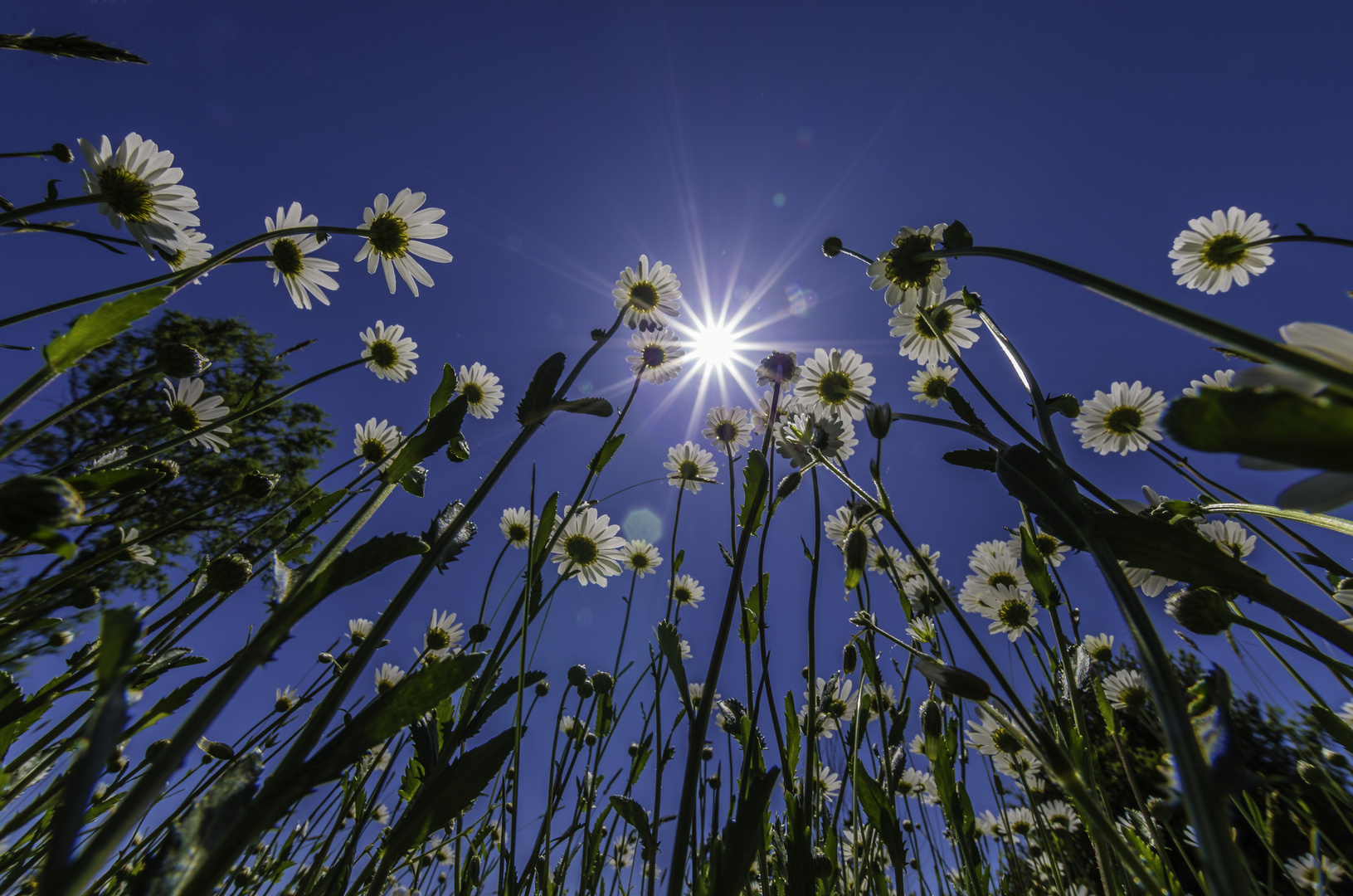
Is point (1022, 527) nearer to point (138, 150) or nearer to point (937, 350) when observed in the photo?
point (937, 350)

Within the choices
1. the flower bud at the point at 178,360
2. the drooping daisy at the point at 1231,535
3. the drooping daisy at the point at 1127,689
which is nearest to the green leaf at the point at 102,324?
the flower bud at the point at 178,360

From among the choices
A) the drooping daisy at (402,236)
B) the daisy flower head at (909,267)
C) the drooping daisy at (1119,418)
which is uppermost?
the drooping daisy at (1119,418)

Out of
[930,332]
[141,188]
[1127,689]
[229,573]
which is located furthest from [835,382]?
A: [141,188]

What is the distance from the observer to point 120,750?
1.65 meters

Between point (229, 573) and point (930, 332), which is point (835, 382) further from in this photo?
point (229, 573)

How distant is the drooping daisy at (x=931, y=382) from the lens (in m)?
1.86

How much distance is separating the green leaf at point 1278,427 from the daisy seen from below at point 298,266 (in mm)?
1956

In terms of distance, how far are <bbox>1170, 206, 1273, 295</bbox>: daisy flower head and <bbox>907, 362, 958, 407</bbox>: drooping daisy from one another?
98 centimetres

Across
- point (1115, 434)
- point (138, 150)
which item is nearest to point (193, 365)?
point (138, 150)

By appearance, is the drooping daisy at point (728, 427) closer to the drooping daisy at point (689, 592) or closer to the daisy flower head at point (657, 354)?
the daisy flower head at point (657, 354)

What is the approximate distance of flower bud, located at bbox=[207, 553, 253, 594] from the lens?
1.00 m

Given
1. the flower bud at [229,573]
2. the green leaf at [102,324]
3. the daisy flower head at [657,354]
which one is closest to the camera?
the green leaf at [102,324]

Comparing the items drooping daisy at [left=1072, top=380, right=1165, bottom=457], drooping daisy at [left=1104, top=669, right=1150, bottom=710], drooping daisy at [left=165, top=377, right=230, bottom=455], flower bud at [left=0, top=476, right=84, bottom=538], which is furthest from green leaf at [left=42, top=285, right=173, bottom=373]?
drooping daisy at [left=1072, top=380, right=1165, bottom=457]

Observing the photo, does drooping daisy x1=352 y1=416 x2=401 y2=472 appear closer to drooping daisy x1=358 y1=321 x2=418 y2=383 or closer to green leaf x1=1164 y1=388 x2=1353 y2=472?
drooping daisy x1=358 y1=321 x2=418 y2=383
